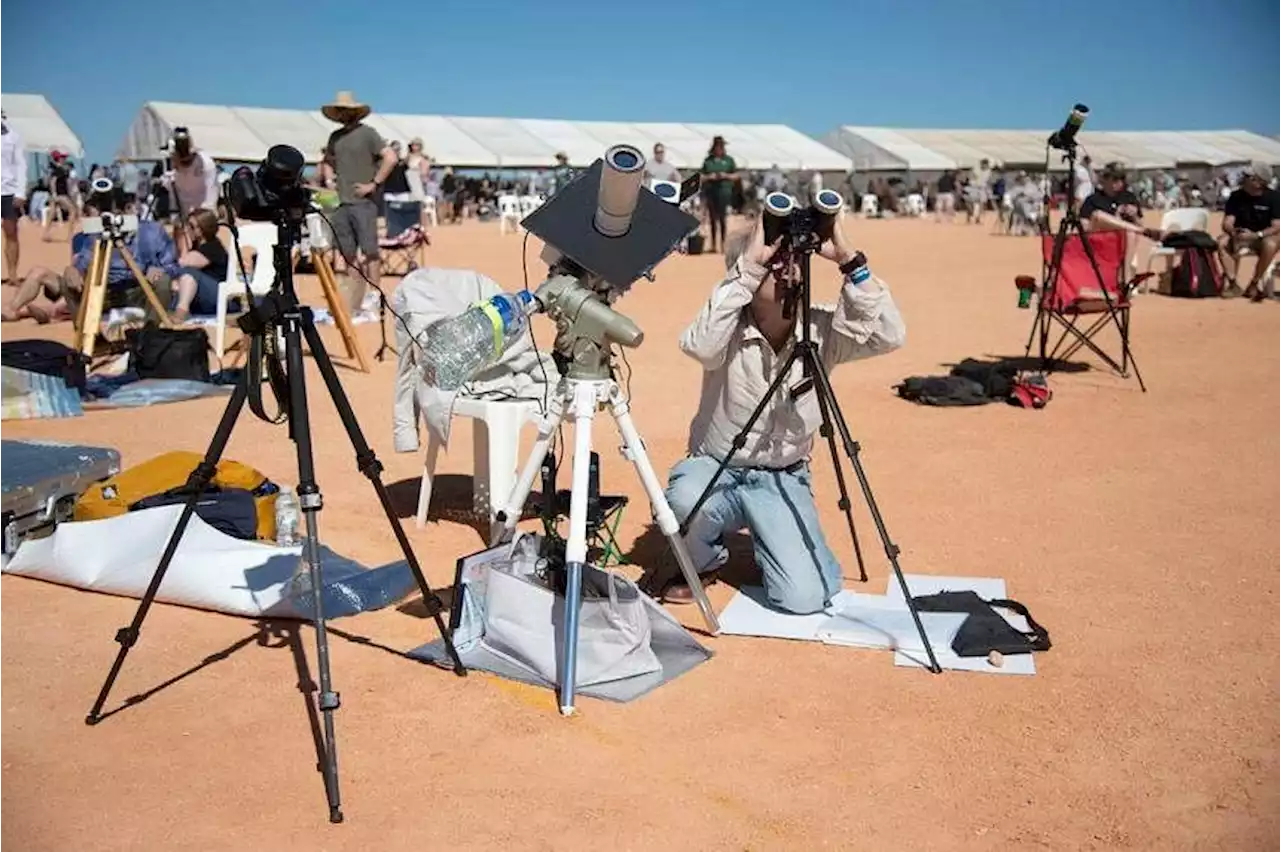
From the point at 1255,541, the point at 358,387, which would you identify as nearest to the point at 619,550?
the point at 1255,541

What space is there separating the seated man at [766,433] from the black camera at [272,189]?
143cm

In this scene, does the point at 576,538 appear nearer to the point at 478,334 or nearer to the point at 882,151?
the point at 478,334

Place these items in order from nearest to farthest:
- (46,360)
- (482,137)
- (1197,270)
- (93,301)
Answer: (46,360) → (93,301) → (1197,270) → (482,137)

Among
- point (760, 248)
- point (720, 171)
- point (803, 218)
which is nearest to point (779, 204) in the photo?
point (803, 218)

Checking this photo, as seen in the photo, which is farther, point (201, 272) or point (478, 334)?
point (201, 272)

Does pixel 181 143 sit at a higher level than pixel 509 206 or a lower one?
higher

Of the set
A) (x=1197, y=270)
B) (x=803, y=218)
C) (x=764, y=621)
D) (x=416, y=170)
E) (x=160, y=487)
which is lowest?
(x=764, y=621)

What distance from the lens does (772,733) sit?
3172mm

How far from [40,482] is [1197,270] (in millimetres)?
12007

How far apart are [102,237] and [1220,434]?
7675 millimetres

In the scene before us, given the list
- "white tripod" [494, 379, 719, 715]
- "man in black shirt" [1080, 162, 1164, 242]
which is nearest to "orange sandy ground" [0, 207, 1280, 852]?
"white tripod" [494, 379, 719, 715]

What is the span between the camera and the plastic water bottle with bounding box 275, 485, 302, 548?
4594 millimetres

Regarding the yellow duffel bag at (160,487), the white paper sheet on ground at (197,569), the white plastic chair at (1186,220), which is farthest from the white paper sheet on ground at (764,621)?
the white plastic chair at (1186,220)

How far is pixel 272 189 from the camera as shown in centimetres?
300
